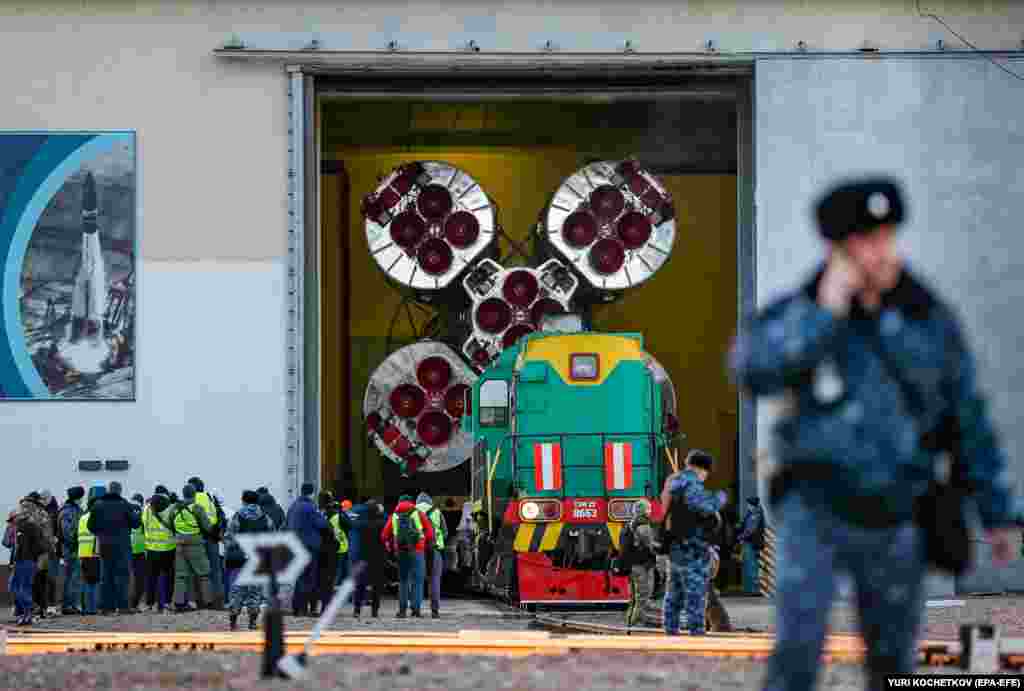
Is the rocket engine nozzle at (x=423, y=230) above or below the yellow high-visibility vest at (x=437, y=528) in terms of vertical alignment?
above

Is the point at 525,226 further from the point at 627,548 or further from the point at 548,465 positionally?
the point at 627,548

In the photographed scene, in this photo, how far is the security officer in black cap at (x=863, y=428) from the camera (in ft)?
22.0

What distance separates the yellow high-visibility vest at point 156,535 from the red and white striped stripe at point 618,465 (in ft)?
20.3

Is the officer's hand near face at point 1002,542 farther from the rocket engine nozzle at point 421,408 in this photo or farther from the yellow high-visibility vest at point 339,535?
the rocket engine nozzle at point 421,408

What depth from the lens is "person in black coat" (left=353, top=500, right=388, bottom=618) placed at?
26.7 m

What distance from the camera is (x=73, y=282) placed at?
1268 inches

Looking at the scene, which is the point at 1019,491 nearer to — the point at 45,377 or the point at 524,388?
the point at 524,388

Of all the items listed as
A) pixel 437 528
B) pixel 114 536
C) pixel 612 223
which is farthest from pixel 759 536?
pixel 114 536

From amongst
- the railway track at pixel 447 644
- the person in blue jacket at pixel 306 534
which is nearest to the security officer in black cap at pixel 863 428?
the railway track at pixel 447 644

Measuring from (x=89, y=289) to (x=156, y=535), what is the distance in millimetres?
5278

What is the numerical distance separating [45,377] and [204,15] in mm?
6230

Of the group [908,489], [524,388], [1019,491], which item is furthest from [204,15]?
[908,489]

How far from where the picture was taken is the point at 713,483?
4406 cm

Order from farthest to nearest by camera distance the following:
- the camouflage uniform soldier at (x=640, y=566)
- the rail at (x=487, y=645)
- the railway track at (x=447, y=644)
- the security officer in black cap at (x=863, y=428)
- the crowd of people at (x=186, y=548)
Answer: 1. the crowd of people at (x=186, y=548)
2. the camouflage uniform soldier at (x=640, y=566)
3. the railway track at (x=447, y=644)
4. the rail at (x=487, y=645)
5. the security officer in black cap at (x=863, y=428)
